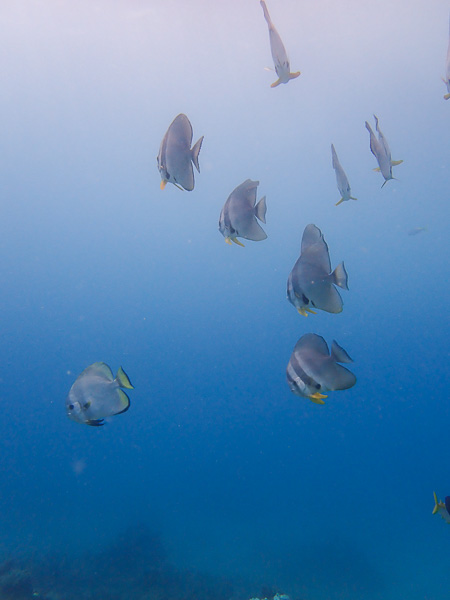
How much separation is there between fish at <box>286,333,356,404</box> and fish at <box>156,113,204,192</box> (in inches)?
54.9

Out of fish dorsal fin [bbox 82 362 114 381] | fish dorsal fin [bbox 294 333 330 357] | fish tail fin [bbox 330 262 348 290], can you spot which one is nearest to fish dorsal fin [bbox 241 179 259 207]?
fish tail fin [bbox 330 262 348 290]

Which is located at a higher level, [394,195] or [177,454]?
[394,195]

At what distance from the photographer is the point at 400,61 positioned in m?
26.1

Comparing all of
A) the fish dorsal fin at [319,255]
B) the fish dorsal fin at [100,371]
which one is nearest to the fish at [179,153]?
the fish dorsal fin at [319,255]

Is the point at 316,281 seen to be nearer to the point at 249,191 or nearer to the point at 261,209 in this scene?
the point at 261,209

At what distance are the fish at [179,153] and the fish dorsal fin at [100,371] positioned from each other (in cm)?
168

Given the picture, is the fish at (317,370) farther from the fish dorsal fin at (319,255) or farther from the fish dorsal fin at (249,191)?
the fish dorsal fin at (249,191)

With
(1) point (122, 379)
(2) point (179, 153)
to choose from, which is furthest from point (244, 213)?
(1) point (122, 379)

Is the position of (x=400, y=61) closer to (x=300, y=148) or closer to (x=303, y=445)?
(x=300, y=148)

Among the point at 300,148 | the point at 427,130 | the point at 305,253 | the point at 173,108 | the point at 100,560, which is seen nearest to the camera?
the point at 305,253

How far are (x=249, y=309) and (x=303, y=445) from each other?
28.5m

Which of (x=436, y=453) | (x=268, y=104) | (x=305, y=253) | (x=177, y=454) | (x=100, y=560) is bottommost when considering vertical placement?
(x=100, y=560)

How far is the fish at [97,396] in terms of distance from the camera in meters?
2.99

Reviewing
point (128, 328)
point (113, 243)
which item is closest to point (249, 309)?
point (128, 328)
